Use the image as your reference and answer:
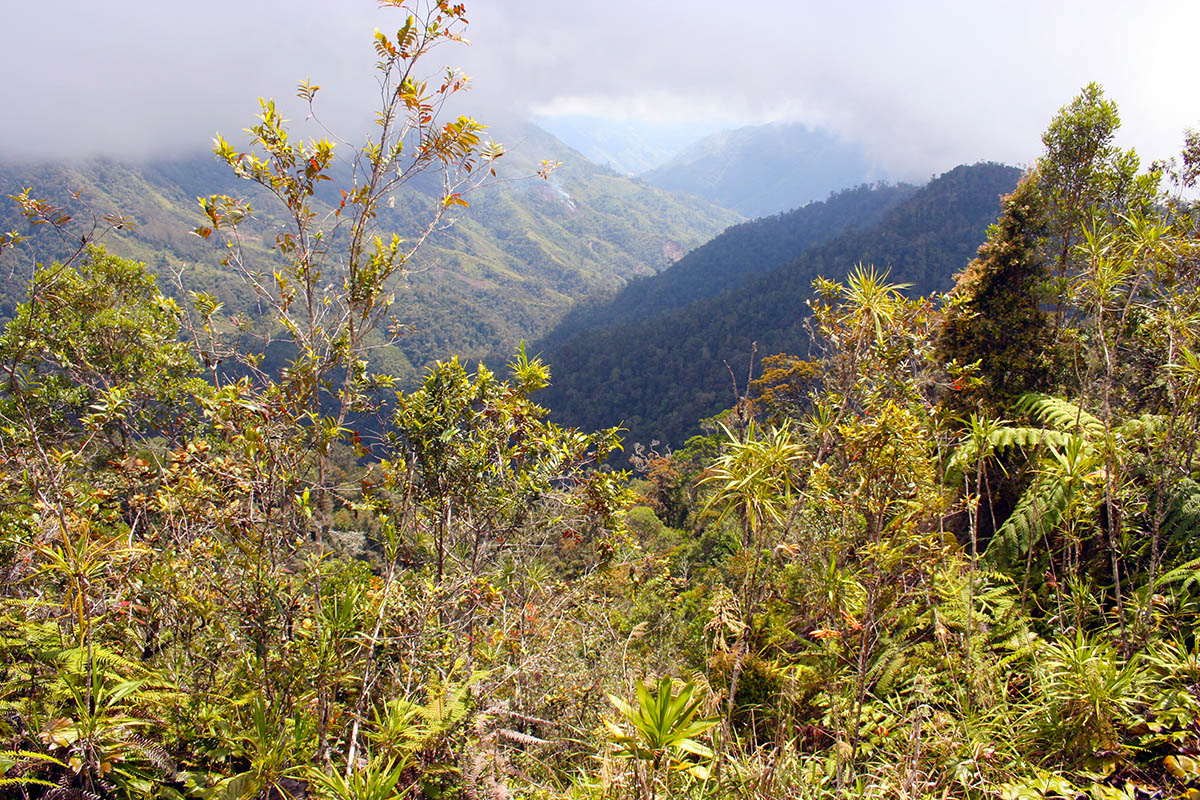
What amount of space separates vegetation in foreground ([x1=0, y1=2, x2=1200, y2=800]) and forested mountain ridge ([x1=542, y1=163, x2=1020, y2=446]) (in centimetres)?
4606

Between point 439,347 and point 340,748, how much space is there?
106 metres

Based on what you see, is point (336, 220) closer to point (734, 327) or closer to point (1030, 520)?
point (1030, 520)

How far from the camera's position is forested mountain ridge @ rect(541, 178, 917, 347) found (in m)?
94.6

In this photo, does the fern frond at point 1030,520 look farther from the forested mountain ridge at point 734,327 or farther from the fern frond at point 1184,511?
the forested mountain ridge at point 734,327

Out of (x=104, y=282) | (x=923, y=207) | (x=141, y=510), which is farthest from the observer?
(x=923, y=207)

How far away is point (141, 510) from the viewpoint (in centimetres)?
326

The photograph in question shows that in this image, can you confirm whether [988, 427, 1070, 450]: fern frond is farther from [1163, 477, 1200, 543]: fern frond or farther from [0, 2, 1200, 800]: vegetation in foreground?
[1163, 477, 1200, 543]: fern frond

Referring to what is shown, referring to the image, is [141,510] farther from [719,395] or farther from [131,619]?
[719,395]

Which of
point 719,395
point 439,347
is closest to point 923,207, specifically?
point 719,395

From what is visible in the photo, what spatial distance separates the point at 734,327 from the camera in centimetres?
6028

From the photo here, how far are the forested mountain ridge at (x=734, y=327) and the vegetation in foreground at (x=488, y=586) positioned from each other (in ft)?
151

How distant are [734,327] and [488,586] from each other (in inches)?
2337

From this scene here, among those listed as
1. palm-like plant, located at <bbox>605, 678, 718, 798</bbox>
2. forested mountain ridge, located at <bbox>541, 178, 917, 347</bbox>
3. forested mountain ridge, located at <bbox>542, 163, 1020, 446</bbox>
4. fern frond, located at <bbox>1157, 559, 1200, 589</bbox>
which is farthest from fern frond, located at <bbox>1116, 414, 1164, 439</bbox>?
forested mountain ridge, located at <bbox>541, 178, 917, 347</bbox>

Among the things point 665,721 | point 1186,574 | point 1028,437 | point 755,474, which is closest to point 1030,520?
point 1028,437
